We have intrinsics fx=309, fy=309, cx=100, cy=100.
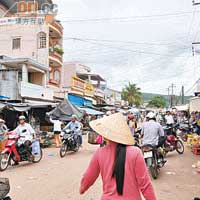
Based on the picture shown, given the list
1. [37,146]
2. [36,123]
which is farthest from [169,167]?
[36,123]

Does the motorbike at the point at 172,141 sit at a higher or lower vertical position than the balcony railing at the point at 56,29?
lower

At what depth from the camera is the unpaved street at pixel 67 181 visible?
588cm

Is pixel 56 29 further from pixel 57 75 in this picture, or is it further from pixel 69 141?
pixel 69 141

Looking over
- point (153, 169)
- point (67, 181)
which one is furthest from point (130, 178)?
point (153, 169)

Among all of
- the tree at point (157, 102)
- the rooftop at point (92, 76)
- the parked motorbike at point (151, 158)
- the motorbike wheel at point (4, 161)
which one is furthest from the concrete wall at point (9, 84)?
the tree at point (157, 102)

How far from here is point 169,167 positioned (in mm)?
9000

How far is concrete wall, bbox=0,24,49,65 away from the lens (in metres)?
25.0

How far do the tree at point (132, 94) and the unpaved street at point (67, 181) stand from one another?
207 ft

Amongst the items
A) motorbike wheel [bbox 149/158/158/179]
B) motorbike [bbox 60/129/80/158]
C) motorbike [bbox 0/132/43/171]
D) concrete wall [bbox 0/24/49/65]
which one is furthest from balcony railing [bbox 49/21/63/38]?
motorbike wheel [bbox 149/158/158/179]

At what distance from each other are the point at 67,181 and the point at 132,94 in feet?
222

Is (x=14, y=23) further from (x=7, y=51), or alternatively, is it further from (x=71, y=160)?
(x=71, y=160)

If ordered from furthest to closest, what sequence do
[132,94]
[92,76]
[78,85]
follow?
[132,94] → [92,76] → [78,85]

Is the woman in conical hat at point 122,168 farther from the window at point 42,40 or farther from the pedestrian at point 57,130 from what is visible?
the window at point 42,40

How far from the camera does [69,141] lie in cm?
1158
